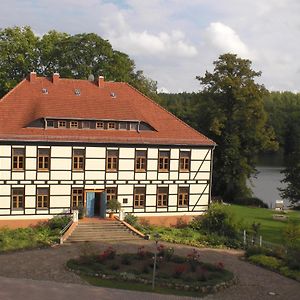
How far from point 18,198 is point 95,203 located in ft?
15.0

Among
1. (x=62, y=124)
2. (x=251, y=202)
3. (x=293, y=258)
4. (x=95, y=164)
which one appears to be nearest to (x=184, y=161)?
(x=95, y=164)

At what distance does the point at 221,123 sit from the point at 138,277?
1048 inches

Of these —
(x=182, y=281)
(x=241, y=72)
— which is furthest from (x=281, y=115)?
(x=182, y=281)

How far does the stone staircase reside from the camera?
91.7 ft

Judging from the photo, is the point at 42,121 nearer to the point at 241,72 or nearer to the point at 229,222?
the point at 229,222

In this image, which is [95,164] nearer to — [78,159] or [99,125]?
[78,159]

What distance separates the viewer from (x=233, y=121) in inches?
1812

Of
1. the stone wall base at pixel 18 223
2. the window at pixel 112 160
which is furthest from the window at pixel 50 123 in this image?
the stone wall base at pixel 18 223

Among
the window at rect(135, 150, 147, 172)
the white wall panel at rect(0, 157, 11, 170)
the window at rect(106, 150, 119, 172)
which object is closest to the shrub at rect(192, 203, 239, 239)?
the window at rect(135, 150, 147, 172)

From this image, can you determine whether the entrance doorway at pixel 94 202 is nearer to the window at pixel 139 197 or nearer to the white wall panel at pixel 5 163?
the window at pixel 139 197

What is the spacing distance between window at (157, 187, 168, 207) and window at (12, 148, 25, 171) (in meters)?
8.39

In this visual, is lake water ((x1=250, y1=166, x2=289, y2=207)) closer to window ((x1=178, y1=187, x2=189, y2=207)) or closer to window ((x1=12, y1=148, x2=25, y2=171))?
window ((x1=178, y1=187, x2=189, y2=207))

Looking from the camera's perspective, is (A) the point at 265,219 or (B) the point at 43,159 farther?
(A) the point at 265,219

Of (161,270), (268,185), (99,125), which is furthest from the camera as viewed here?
(268,185)
